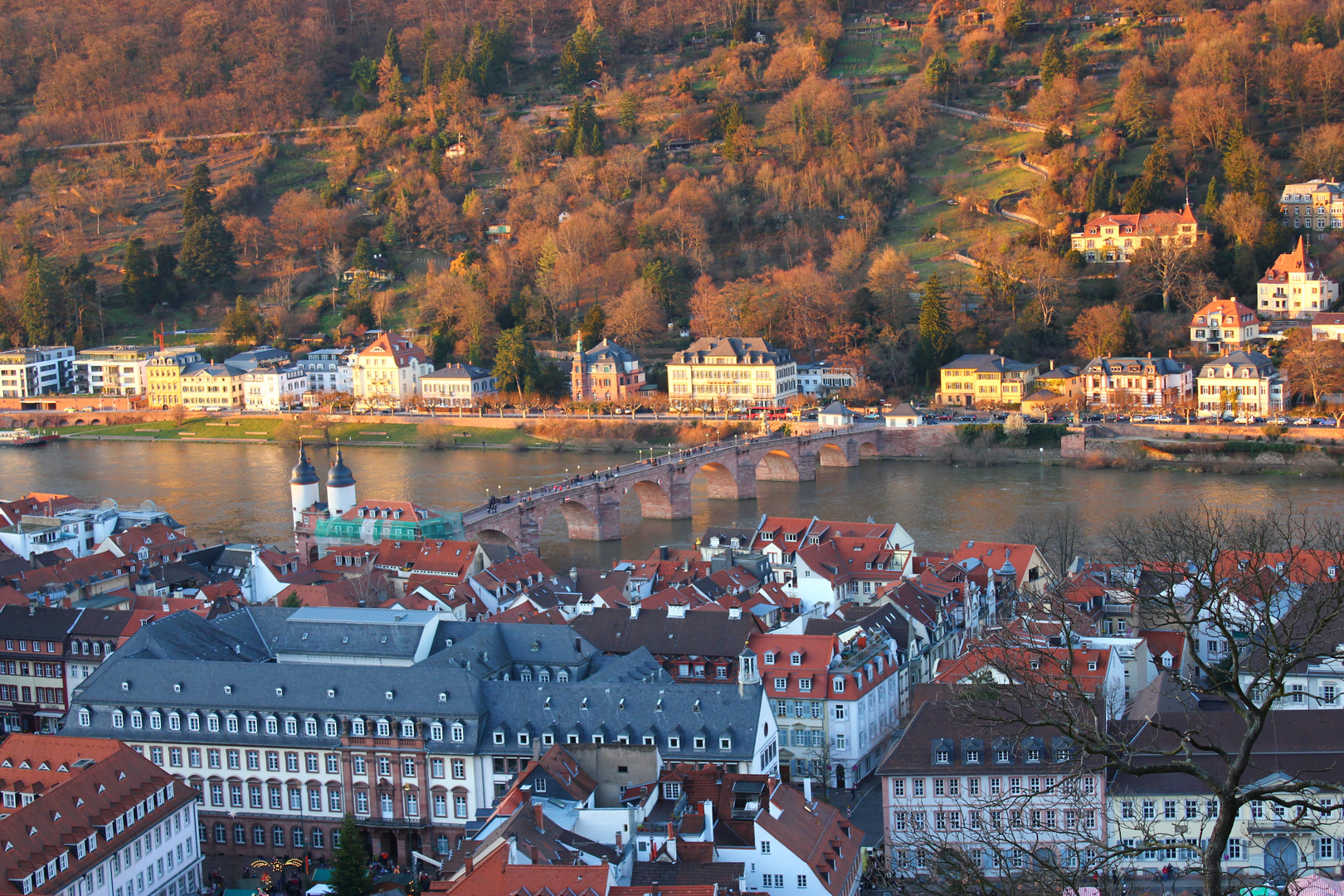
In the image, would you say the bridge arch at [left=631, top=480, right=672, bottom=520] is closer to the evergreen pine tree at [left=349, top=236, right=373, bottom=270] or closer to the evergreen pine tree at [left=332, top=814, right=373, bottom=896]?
the evergreen pine tree at [left=332, top=814, right=373, bottom=896]

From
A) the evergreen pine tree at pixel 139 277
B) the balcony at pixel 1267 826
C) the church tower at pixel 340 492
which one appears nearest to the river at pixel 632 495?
the church tower at pixel 340 492

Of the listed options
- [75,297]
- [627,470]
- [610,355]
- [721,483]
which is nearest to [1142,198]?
[610,355]

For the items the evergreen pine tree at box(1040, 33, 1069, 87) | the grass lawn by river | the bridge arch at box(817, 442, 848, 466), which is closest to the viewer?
the bridge arch at box(817, 442, 848, 466)

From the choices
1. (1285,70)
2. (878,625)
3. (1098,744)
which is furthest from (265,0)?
(1098,744)

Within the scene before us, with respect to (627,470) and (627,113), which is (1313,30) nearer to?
(627,113)

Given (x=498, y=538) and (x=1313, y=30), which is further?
(x=1313, y=30)

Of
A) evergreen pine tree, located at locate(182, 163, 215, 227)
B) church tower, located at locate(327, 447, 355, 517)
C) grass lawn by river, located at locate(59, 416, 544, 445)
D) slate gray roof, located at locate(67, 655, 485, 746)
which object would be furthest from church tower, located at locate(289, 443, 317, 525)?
evergreen pine tree, located at locate(182, 163, 215, 227)
